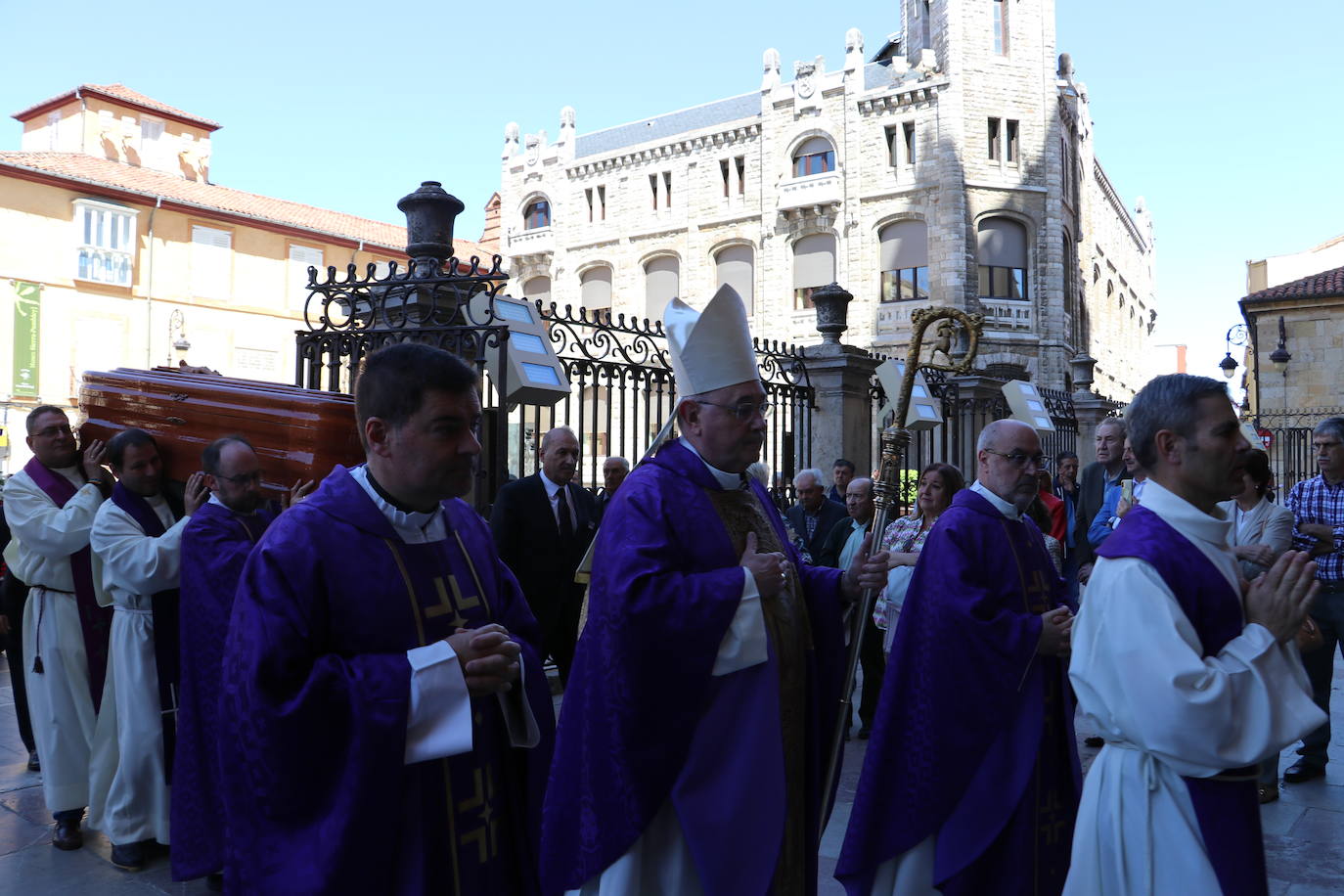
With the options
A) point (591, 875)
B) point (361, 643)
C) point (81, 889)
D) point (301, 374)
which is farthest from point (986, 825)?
point (301, 374)

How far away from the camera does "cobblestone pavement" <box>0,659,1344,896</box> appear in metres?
4.11

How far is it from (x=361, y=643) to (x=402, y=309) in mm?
4511

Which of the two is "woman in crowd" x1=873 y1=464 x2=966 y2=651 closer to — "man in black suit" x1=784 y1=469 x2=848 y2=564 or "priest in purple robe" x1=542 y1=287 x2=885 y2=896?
"man in black suit" x1=784 y1=469 x2=848 y2=564

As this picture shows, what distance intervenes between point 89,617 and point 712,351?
346 cm

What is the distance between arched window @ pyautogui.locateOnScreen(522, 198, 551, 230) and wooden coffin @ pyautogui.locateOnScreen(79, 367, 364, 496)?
3447 centimetres

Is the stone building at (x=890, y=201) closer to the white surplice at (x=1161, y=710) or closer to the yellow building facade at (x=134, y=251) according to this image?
the yellow building facade at (x=134, y=251)

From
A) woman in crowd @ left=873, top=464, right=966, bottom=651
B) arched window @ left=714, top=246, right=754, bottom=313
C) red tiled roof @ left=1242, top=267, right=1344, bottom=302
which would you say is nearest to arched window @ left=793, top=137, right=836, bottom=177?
arched window @ left=714, top=246, right=754, bottom=313

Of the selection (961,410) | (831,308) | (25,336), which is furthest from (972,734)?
(25,336)

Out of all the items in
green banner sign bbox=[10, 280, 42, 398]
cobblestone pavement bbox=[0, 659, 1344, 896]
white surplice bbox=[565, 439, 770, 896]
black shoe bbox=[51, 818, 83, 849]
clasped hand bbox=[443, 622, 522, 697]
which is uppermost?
green banner sign bbox=[10, 280, 42, 398]

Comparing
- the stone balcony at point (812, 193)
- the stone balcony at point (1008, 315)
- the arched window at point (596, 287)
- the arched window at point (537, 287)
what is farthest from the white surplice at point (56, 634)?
the arched window at point (537, 287)

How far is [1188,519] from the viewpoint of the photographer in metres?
2.28

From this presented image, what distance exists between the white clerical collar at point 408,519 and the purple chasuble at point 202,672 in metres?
1.80

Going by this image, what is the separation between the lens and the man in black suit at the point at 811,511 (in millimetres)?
7863

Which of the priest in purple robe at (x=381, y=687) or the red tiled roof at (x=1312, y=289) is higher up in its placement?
the red tiled roof at (x=1312, y=289)
